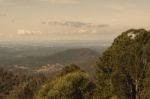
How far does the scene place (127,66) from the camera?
4922 centimetres

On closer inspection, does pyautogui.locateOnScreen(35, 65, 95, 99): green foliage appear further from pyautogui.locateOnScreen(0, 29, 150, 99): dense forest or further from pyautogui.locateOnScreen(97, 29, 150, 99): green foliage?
pyautogui.locateOnScreen(97, 29, 150, 99): green foliage

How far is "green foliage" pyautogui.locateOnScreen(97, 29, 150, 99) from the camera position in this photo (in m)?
49.0

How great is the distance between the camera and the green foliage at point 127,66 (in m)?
49.0

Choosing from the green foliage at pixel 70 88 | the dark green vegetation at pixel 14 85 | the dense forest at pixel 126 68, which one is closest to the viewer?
the dense forest at pixel 126 68

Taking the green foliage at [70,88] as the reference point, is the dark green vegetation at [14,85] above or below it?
below

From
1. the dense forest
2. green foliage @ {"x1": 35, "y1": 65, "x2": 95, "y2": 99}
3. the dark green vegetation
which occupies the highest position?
the dense forest

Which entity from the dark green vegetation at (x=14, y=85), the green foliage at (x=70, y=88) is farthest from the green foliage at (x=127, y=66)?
the dark green vegetation at (x=14, y=85)

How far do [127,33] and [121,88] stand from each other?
341 inches

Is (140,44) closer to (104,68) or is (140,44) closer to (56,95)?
(104,68)

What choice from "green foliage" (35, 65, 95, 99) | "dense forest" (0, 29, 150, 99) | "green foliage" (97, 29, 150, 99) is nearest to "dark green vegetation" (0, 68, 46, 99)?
"green foliage" (35, 65, 95, 99)

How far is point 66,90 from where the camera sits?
5691 cm

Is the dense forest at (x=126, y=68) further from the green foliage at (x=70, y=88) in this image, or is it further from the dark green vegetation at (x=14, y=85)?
the dark green vegetation at (x=14, y=85)

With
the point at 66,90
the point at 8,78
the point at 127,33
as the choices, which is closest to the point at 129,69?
the point at 127,33

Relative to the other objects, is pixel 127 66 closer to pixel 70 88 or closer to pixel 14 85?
pixel 70 88
